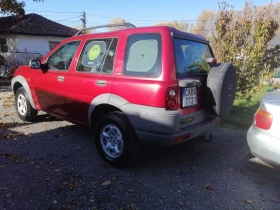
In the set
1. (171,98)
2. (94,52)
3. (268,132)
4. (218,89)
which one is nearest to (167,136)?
(171,98)

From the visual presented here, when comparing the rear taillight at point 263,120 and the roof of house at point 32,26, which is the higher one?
the roof of house at point 32,26

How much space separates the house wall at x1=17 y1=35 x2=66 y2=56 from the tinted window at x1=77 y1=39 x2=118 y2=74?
17242mm

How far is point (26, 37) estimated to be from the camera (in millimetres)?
18359

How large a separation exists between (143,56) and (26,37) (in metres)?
18.8

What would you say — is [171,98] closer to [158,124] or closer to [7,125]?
[158,124]

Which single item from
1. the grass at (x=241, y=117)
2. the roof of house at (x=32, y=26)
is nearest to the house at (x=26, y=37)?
the roof of house at (x=32, y=26)

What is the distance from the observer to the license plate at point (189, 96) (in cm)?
282

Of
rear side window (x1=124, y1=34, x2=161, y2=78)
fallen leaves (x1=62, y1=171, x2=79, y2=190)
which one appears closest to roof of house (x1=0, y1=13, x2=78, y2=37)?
rear side window (x1=124, y1=34, x2=161, y2=78)

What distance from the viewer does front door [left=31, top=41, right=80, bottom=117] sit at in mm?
3947

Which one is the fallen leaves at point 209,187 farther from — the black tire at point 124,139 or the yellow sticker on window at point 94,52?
the yellow sticker on window at point 94,52

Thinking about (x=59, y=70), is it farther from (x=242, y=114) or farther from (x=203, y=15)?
(x=203, y=15)

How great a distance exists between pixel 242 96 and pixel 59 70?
490cm

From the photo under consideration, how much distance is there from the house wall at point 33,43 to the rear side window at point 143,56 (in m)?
18.2

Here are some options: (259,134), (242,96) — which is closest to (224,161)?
(259,134)
